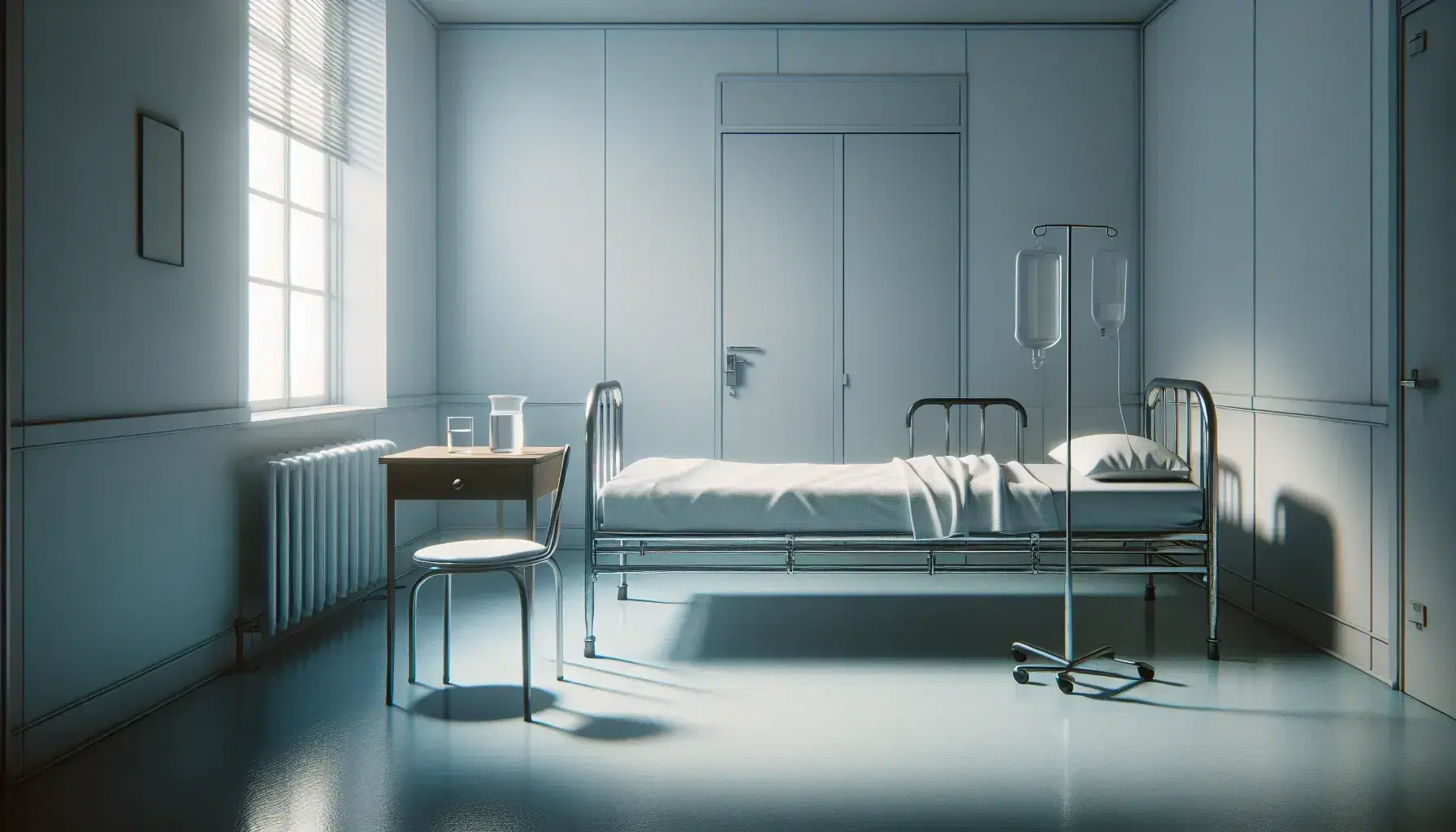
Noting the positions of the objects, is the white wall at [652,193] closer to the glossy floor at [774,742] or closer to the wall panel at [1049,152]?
the wall panel at [1049,152]

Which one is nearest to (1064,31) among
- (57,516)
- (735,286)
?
(735,286)

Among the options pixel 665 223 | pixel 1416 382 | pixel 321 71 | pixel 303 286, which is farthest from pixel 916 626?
pixel 321 71

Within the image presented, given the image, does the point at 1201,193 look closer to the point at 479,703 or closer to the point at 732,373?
the point at 732,373

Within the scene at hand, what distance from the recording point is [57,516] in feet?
8.17

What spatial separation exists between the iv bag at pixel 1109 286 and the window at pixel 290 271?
115 inches

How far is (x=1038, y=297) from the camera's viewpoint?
10.6 feet

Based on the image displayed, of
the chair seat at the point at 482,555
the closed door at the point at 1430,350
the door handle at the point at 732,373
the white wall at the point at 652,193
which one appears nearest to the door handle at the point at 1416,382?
the closed door at the point at 1430,350

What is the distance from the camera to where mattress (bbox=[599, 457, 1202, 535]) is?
335 cm

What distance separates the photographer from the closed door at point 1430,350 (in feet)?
9.29

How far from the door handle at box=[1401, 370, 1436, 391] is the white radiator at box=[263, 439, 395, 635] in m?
3.60

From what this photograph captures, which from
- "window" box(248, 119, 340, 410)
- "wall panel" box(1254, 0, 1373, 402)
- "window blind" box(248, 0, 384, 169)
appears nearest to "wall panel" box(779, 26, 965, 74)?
"wall panel" box(1254, 0, 1373, 402)

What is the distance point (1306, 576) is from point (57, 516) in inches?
158

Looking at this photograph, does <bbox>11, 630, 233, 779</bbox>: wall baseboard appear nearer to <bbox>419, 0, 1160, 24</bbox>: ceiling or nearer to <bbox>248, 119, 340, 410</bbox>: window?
<bbox>248, 119, 340, 410</bbox>: window

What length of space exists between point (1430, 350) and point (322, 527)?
3.71 metres
